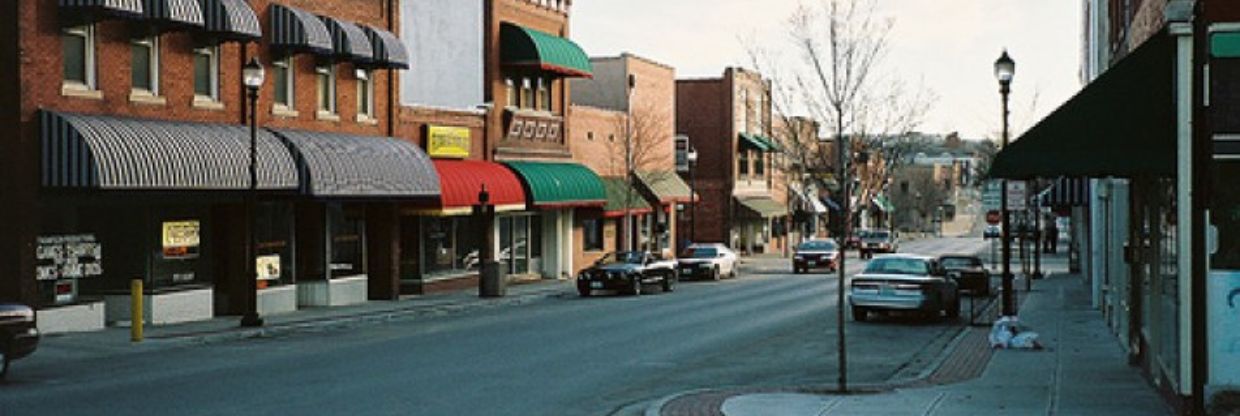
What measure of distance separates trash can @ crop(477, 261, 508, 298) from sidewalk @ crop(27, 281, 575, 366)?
35 centimetres

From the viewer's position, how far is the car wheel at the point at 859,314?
93.2 ft

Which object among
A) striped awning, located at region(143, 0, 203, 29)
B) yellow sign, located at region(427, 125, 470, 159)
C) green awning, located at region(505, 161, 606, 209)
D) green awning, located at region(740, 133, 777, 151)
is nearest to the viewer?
striped awning, located at region(143, 0, 203, 29)

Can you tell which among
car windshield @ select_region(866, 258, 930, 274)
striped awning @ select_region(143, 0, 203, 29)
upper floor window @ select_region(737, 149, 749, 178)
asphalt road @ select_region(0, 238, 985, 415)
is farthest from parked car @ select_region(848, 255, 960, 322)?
upper floor window @ select_region(737, 149, 749, 178)

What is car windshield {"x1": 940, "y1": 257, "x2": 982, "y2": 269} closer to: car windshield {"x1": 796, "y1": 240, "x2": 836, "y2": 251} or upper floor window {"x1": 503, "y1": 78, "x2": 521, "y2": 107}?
upper floor window {"x1": 503, "y1": 78, "x2": 521, "y2": 107}

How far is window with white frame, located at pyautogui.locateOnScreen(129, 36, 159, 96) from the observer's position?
87.9 ft

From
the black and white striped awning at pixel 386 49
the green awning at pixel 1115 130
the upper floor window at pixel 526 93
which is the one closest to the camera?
the green awning at pixel 1115 130

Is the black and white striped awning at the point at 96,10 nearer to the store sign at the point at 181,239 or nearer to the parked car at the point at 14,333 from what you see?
the store sign at the point at 181,239

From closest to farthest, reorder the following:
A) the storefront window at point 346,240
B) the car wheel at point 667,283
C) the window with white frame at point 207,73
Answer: the window with white frame at point 207,73 < the storefront window at point 346,240 < the car wheel at point 667,283

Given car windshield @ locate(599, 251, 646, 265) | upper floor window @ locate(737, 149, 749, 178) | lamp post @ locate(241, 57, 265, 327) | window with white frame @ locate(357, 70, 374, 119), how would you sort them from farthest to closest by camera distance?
upper floor window @ locate(737, 149, 749, 178), car windshield @ locate(599, 251, 646, 265), window with white frame @ locate(357, 70, 374, 119), lamp post @ locate(241, 57, 265, 327)

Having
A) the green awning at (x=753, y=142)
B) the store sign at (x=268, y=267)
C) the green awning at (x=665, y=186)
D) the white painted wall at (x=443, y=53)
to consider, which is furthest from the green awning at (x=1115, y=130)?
the green awning at (x=753, y=142)

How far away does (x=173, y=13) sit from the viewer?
84.1 ft

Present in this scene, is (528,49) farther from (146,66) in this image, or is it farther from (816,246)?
(816,246)

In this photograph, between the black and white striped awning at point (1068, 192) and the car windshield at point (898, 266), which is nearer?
the car windshield at point (898, 266)

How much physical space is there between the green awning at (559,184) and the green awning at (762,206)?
23281 mm
